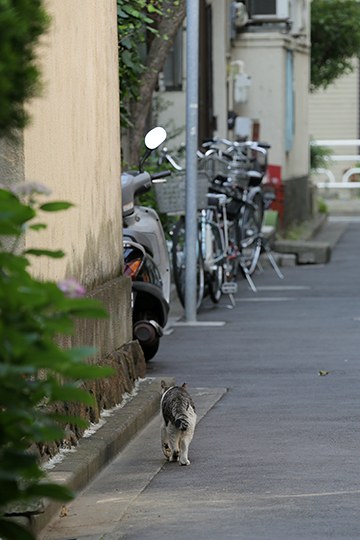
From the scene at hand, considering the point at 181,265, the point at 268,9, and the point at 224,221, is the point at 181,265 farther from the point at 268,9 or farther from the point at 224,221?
the point at 268,9

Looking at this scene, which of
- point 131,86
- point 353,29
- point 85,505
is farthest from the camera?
point 353,29

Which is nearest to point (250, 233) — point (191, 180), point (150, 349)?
point (191, 180)

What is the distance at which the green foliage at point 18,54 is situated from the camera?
12.3 feet

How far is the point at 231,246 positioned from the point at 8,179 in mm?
10135

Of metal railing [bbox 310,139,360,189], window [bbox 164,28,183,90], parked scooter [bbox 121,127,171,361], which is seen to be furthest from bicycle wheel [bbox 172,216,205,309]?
metal railing [bbox 310,139,360,189]

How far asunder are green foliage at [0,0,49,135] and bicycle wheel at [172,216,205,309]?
1097 cm

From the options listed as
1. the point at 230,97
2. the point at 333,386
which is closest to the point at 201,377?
the point at 333,386

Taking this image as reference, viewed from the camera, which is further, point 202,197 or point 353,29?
point 353,29

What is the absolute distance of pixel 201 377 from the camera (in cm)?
1112

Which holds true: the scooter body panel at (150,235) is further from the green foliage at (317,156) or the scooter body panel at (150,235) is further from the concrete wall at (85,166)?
the green foliage at (317,156)

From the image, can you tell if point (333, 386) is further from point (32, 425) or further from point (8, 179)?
point (32, 425)

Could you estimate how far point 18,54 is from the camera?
3807 millimetres

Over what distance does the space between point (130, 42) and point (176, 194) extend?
1.73 m

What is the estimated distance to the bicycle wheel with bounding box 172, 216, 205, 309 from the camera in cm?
1497
